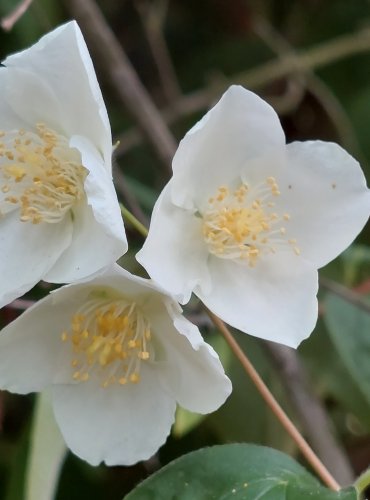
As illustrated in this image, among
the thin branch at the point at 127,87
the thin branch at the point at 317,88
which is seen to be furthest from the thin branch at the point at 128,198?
the thin branch at the point at 317,88

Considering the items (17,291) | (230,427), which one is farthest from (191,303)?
(17,291)

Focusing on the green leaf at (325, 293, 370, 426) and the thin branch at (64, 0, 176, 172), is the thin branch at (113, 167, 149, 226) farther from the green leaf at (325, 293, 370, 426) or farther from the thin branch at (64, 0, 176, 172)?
the green leaf at (325, 293, 370, 426)

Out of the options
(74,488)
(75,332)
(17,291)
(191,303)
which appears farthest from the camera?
(74,488)

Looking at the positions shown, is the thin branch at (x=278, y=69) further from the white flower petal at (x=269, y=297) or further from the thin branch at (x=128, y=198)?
the white flower petal at (x=269, y=297)

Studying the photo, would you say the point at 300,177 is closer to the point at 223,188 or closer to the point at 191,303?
the point at 223,188

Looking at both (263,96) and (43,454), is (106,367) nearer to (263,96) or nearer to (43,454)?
(43,454)
